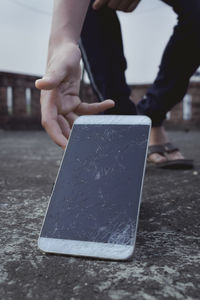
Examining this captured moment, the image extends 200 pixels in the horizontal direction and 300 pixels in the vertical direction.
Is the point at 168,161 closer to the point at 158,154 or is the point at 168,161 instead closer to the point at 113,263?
the point at 158,154

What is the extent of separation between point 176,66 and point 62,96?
2.79ft

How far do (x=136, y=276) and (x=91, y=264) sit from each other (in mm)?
87

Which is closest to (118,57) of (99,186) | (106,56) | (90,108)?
(106,56)

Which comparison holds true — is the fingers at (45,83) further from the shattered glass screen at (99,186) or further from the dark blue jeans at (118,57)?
the dark blue jeans at (118,57)

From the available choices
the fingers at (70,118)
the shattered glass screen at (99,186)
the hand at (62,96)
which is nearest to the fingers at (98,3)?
the hand at (62,96)

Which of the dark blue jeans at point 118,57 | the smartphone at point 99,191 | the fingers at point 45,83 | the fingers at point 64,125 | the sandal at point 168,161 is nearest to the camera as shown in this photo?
the smartphone at point 99,191

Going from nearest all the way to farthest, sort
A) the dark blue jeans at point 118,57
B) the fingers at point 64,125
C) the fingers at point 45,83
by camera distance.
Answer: the fingers at point 45,83, the fingers at point 64,125, the dark blue jeans at point 118,57

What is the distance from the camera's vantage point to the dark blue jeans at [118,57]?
4.81ft

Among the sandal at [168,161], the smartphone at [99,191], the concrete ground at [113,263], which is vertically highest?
the smartphone at [99,191]

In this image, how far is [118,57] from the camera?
4.98ft

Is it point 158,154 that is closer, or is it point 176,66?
point 176,66

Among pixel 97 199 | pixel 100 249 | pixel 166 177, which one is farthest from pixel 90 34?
pixel 100 249

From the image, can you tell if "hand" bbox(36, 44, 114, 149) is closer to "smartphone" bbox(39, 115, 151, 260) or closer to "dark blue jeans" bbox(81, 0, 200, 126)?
"smartphone" bbox(39, 115, 151, 260)

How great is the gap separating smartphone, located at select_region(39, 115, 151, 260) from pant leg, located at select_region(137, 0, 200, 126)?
0.79 metres
